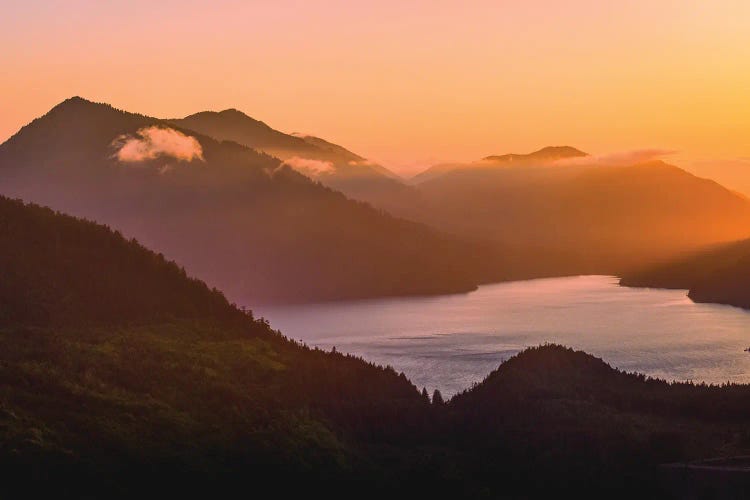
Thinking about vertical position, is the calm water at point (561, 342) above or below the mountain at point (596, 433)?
above

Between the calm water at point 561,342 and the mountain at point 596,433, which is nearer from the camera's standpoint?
the mountain at point 596,433

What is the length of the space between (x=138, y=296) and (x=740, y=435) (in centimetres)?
4912

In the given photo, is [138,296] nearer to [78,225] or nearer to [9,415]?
[78,225]

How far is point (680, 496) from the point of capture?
2507 inches

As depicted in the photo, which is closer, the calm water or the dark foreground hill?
the dark foreground hill

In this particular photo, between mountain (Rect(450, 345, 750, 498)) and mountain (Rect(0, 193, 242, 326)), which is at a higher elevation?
mountain (Rect(0, 193, 242, 326))

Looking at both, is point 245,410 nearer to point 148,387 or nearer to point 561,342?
point 148,387

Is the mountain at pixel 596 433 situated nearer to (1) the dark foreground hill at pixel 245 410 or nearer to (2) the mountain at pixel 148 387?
(1) the dark foreground hill at pixel 245 410

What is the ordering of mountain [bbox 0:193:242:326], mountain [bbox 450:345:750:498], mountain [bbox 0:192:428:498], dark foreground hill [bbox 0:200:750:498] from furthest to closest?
mountain [bbox 0:193:242:326] < mountain [bbox 450:345:750:498] < dark foreground hill [bbox 0:200:750:498] < mountain [bbox 0:192:428:498]

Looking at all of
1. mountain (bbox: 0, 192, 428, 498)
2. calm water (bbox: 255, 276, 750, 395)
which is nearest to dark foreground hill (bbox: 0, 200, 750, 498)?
mountain (bbox: 0, 192, 428, 498)

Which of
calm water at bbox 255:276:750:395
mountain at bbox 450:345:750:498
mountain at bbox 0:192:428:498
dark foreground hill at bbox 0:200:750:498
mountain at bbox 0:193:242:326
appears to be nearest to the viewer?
mountain at bbox 0:192:428:498

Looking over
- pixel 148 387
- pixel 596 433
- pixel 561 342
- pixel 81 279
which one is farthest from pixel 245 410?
pixel 561 342

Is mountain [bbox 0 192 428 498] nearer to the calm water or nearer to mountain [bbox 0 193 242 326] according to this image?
mountain [bbox 0 193 242 326]

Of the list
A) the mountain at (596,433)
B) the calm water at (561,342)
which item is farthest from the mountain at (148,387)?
the calm water at (561,342)
